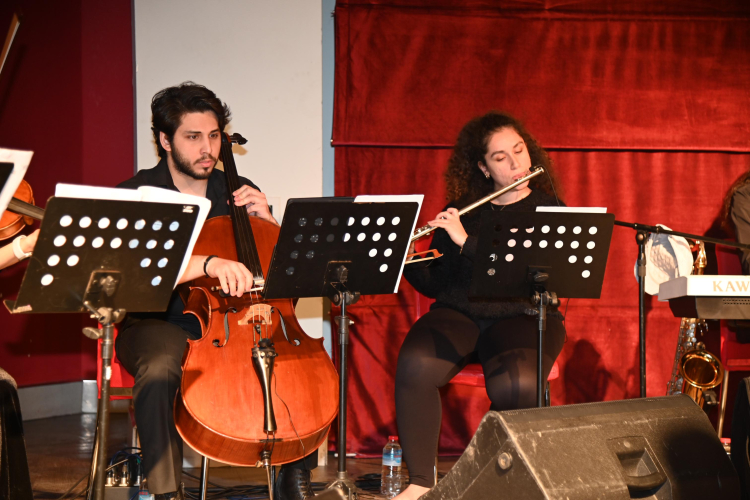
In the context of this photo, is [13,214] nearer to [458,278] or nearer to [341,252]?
[341,252]

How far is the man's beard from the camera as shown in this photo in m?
2.39

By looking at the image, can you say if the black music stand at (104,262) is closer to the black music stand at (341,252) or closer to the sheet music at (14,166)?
the sheet music at (14,166)

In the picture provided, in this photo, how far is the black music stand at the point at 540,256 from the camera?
197cm

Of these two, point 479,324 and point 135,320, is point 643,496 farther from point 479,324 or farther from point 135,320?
point 135,320

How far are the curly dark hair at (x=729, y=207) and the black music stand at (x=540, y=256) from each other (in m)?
1.31

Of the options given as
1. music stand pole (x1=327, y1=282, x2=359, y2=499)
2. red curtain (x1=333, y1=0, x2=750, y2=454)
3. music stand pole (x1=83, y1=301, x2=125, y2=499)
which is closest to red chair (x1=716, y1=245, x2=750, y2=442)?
red curtain (x1=333, y1=0, x2=750, y2=454)

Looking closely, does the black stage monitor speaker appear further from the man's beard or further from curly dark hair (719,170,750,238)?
curly dark hair (719,170,750,238)

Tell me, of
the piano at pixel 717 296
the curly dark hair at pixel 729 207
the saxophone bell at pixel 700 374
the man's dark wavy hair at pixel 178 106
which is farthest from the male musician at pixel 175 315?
the curly dark hair at pixel 729 207

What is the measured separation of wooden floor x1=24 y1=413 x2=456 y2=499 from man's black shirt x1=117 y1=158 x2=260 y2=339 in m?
0.71

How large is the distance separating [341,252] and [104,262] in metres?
0.59

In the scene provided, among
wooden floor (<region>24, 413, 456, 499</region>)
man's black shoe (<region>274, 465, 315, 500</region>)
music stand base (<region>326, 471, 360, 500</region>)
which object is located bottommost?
wooden floor (<region>24, 413, 456, 499</region>)

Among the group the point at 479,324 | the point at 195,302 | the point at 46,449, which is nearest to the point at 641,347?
the point at 479,324

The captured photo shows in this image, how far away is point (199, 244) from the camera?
2.12m

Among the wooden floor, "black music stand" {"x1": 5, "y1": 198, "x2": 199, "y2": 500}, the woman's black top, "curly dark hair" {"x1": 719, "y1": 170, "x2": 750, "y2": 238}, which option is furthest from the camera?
"curly dark hair" {"x1": 719, "y1": 170, "x2": 750, "y2": 238}
